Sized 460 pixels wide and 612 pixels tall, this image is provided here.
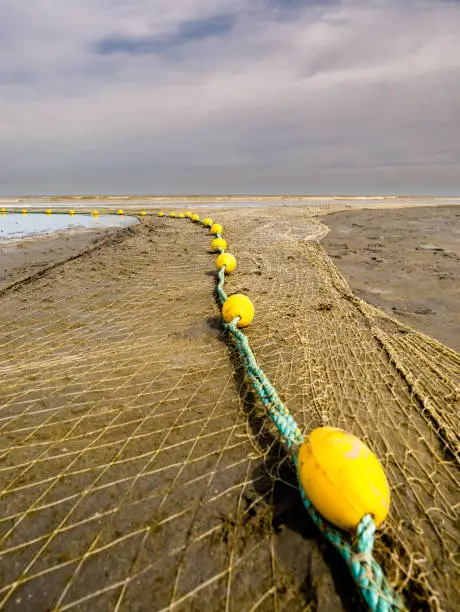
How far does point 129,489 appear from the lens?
7.28 feet

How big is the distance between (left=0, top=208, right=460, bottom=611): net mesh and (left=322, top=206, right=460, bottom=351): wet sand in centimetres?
71

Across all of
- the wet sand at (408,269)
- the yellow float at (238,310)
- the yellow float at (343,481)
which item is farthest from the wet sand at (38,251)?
the wet sand at (408,269)

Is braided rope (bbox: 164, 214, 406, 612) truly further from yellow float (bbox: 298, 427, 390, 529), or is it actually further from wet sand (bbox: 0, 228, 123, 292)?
wet sand (bbox: 0, 228, 123, 292)

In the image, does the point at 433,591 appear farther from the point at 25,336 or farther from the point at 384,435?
the point at 25,336

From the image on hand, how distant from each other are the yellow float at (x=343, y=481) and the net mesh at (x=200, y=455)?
0.23 meters

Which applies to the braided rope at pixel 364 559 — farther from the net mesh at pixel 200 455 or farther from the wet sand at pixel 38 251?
the wet sand at pixel 38 251

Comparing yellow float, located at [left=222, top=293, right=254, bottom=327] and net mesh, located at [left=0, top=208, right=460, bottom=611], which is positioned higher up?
yellow float, located at [left=222, top=293, right=254, bottom=327]

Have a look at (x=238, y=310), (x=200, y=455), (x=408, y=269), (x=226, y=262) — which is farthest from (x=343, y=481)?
(x=408, y=269)

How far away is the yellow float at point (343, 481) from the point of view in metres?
1.71

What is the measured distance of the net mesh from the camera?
1.70 m

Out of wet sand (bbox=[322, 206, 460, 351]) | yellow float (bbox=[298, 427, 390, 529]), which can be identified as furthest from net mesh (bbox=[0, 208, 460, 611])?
wet sand (bbox=[322, 206, 460, 351])

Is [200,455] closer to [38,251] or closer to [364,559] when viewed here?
[364,559]

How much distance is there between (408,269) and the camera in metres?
7.70

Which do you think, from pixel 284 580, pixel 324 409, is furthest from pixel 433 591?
pixel 324 409
